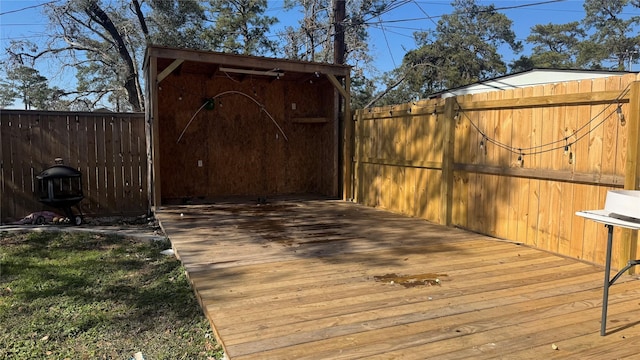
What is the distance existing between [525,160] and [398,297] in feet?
7.31

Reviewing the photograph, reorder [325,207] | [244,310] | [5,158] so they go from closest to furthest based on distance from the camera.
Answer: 1. [244,310]
2. [5,158]
3. [325,207]

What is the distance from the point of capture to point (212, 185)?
8.02 meters

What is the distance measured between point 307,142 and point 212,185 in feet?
6.55

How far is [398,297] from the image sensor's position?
281cm

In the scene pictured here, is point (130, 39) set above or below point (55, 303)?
Answer: above

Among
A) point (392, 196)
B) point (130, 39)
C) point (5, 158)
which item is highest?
point (130, 39)

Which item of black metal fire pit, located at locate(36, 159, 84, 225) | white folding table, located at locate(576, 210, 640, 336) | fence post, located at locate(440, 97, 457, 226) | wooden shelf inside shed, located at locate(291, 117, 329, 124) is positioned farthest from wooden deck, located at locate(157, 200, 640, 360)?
wooden shelf inside shed, located at locate(291, 117, 329, 124)

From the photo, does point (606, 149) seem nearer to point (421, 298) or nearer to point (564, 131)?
point (564, 131)

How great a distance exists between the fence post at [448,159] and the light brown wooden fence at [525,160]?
1 cm

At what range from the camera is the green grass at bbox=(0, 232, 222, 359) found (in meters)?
2.37

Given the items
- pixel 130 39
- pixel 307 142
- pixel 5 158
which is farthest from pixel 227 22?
pixel 5 158

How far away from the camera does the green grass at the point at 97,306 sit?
237cm

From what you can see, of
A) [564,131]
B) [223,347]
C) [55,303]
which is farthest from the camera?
[564,131]

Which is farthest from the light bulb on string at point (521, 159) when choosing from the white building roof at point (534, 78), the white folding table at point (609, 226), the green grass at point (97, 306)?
the white building roof at point (534, 78)
